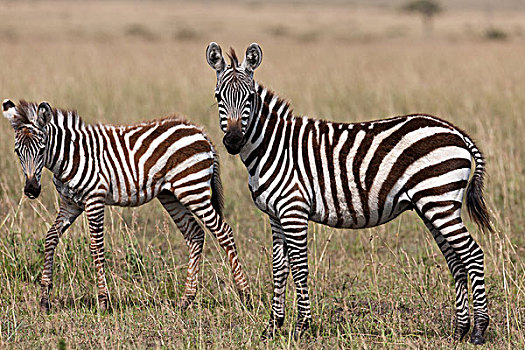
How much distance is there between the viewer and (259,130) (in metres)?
5.59

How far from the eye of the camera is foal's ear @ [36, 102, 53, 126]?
5863mm

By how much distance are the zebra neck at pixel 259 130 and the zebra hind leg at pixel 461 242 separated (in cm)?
140

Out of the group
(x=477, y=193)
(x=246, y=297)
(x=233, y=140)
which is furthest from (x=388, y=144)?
(x=246, y=297)

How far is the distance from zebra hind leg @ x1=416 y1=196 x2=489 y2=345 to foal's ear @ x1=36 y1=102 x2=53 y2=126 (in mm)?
3441

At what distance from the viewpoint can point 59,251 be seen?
23.3 feet

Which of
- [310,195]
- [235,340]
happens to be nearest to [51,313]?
[235,340]

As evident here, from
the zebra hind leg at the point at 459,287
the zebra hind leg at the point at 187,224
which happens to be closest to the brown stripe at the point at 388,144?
the zebra hind leg at the point at 459,287

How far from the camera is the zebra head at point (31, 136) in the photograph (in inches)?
226

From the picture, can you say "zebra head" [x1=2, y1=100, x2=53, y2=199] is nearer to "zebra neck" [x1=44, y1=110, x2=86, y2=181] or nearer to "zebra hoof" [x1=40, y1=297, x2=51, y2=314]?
"zebra neck" [x1=44, y1=110, x2=86, y2=181]

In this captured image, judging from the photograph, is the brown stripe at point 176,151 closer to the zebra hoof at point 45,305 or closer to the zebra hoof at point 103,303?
the zebra hoof at point 103,303

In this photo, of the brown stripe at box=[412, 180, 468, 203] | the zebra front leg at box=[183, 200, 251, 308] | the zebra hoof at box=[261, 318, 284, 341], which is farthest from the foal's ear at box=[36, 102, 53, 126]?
the brown stripe at box=[412, 180, 468, 203]

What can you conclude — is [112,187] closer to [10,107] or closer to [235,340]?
[10,107]

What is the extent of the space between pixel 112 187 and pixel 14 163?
16.6 feet

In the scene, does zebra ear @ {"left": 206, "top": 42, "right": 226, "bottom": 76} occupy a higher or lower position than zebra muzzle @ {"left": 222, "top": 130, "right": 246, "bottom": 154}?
higher
